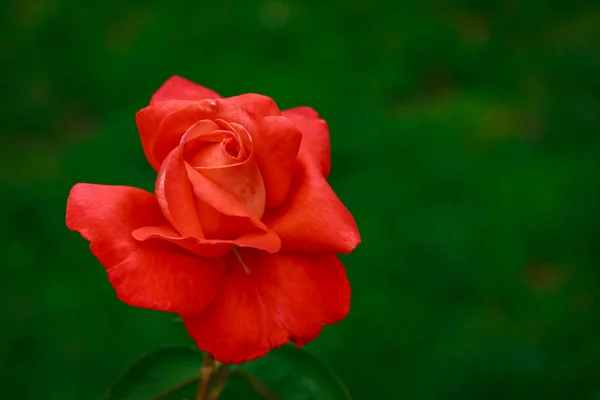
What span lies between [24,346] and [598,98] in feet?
5.55

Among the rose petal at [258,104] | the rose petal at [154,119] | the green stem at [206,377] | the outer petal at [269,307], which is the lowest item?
the green stem at [206,377]

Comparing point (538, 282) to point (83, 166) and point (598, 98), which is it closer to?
point (598, 98)

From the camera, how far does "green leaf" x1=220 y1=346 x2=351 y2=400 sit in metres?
0.74

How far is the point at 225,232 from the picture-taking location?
585mm

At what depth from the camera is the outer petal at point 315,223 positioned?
59cm

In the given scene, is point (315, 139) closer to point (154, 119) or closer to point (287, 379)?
point (154, 119)

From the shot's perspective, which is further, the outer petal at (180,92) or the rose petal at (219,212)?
the outer petal at (180,92)

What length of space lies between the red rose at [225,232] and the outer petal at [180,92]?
0.19 ft

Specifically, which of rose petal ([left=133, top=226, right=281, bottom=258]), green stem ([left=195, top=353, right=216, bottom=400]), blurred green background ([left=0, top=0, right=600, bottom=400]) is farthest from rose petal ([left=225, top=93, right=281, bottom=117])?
blurred green background ([left=0, top=0, right=600, bottom=400])

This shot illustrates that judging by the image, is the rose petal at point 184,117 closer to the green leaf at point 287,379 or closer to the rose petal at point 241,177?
the rose petal at point 241,177

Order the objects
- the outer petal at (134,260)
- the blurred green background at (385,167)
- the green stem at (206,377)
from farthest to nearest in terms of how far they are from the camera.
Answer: the blurred green background at (385,167), the green stem at (206,377), the outer petal at (134,260)

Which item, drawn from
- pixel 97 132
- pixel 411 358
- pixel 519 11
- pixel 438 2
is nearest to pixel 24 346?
pixel 97 132

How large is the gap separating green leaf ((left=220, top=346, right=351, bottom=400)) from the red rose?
18 centimetres

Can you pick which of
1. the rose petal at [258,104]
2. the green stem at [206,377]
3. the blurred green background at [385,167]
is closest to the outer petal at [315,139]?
the rose petal at [258,104]
